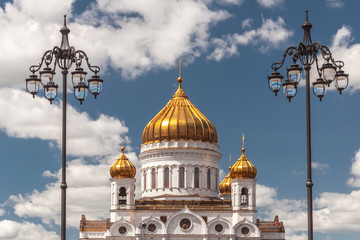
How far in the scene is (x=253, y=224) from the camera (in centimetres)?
6419

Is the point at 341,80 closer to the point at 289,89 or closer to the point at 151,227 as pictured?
the point at 289,89

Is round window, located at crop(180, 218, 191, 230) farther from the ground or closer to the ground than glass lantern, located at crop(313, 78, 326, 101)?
closer to the ground

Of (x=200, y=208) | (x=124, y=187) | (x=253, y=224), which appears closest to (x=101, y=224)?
(x=124, y=187)

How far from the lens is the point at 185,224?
6469 centimetres

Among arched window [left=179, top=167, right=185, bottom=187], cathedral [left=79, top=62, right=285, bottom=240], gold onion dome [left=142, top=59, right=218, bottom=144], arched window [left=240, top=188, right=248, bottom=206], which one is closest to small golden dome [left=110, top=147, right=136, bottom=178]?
cathedral [left=79, top=62, right=285, bottom=240]

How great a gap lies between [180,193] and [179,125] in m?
5.88

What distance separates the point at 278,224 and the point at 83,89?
4312 cm

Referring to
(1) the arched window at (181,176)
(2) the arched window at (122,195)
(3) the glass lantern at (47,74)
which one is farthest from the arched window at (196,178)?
(3) the glass lantern at (47,74)

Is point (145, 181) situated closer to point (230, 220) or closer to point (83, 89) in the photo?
point (230, 220)

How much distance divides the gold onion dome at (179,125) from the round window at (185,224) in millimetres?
7393

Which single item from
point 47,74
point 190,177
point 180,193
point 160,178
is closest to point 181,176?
point 190,177

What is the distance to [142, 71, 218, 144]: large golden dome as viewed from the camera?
6875 centimetres

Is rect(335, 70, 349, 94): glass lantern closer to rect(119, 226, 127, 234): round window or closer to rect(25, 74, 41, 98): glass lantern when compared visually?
rect(25, 74, 41, 98): glass lantern

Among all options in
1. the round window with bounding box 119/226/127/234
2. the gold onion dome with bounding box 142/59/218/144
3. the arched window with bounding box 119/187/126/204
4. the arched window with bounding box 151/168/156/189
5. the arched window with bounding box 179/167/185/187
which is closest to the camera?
the round window with bounding box 119/226/127/234
